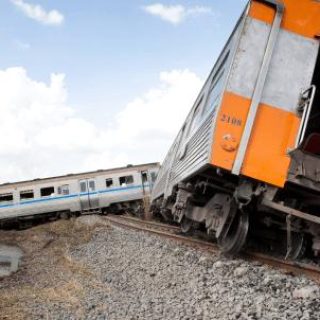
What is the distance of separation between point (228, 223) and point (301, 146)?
1.88 meters

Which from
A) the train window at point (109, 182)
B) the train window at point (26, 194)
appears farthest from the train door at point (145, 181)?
the train window at point (26, 194)

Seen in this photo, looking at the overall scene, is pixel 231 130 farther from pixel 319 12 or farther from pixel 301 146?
pixel 319 12

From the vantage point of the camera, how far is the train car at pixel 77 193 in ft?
85.0

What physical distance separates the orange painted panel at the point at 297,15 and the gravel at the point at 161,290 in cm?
268

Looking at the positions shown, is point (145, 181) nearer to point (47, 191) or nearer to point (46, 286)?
point (47, 191)

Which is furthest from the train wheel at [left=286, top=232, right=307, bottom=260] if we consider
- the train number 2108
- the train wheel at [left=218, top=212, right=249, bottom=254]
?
the train number 2108

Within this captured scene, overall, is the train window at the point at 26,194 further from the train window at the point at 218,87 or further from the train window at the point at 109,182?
the train window at the point at 218,87

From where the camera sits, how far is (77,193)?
2630 centimetres

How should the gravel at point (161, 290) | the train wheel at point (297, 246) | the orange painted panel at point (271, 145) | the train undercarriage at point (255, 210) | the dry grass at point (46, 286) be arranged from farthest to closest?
the train wheel at point (297, 246), the dry grass at point (46, 286), the train undercarriage at point (255, 210), the orange painted panel at point (271, 145), the gravel at point (161, 290)

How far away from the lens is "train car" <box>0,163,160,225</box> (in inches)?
1020

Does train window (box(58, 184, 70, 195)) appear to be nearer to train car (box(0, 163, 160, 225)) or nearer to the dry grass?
train car (box(0, 163, 160, 225))

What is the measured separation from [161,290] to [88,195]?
21211mm

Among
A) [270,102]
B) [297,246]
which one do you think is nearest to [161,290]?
[297,246]

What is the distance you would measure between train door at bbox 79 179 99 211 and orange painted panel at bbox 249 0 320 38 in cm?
2182
